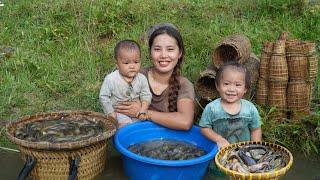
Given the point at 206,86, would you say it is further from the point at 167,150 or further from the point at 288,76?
the point at 167,150

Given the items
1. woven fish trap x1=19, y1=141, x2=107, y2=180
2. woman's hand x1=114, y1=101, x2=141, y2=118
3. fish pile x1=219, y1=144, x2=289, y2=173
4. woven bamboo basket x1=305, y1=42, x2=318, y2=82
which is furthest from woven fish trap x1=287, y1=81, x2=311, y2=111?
woven fish trap x1=19, y1=141, x2=107, y2=180

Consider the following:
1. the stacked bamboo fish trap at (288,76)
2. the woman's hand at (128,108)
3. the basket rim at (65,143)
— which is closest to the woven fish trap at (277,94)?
the stacked bamboo fish trap at (288,76)

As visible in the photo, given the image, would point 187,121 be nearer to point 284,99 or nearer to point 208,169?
point 208,169

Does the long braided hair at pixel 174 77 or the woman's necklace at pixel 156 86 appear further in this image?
the woman's necklace at pixel 156 86

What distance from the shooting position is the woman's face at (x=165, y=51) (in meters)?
4.64

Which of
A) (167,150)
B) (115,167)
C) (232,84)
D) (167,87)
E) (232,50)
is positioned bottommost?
(115,167)

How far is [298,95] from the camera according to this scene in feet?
16.6

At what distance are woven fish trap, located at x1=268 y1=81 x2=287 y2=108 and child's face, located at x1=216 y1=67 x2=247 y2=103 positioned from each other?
857mm

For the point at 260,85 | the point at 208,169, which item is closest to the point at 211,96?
the point at 260,85

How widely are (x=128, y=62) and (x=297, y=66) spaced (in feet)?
5.55

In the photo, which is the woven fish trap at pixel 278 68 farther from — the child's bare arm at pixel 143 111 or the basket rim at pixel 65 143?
the basket rim at pixel 65 143

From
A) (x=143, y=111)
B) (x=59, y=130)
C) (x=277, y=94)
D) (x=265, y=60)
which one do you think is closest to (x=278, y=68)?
(x=265, y=60)

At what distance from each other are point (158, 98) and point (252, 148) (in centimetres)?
121

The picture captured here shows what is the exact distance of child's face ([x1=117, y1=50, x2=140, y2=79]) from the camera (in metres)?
4.50
